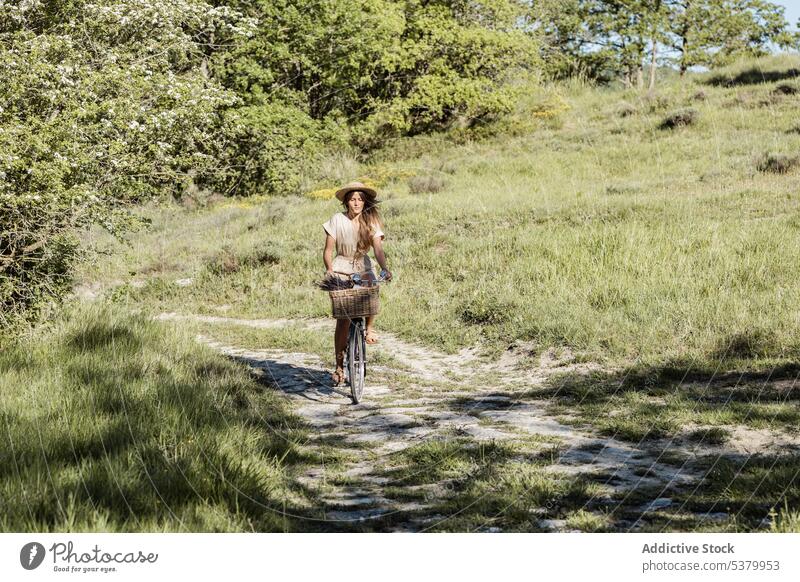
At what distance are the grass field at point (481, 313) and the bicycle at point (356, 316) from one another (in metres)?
0.85

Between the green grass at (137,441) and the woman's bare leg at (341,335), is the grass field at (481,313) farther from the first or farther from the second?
the woman's bare leg at (341,335)

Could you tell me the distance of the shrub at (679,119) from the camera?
22875 millimetres

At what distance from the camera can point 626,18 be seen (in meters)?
35.1

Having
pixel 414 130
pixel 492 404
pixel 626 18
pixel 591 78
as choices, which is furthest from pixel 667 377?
pixel 591 78

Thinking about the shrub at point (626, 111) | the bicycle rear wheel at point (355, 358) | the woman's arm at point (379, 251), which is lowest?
the bicycle rear wheel at point (355, 358)

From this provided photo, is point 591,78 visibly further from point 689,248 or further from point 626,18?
point 689,248

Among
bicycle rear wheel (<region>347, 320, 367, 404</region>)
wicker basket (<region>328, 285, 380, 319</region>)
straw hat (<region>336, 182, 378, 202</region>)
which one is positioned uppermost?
straw hat (<region>336, 182, 378, 202</region>)

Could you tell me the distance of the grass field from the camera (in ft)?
17.4

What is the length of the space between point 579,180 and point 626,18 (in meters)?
20.0

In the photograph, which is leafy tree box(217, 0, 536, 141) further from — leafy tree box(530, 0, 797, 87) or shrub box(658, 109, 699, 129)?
leafy tree box(530, 0, 797, 87)

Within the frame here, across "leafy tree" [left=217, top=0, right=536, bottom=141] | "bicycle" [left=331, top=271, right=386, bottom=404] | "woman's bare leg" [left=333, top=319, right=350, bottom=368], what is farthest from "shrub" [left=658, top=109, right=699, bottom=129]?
"bicycle" [left=331, top=271, right=386, bottom=404]
